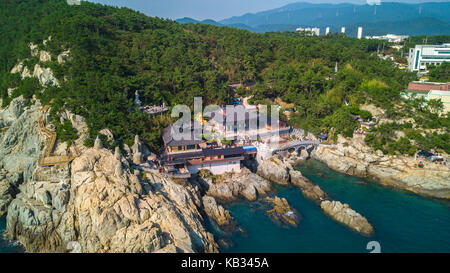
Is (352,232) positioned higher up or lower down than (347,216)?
lower down

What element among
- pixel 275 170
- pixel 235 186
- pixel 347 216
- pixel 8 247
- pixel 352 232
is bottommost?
pixel 8 247

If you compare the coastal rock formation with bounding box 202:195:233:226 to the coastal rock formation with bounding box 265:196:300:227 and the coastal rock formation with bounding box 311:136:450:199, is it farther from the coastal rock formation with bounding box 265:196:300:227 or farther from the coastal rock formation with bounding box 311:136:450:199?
the coastal rock formation with bounding box 311:136:450:199

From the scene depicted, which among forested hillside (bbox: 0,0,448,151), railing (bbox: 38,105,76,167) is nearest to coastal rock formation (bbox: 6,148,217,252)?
railing (bbox: 38,105,76,167)

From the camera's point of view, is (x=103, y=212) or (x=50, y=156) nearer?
(x=103, y=212)

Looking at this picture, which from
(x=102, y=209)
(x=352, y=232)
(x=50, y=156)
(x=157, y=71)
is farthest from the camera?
(x=157, y=71)

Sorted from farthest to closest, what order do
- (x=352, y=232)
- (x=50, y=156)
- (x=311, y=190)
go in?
(x=311, y=190), (x=50, y=156), (x=352, y=232)

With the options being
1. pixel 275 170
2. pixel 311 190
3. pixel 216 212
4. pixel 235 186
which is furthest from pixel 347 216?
pixel 216 212

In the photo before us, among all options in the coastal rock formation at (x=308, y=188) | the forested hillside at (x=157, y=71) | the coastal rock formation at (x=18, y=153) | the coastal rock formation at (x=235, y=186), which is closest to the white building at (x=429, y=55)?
the forested hillside at (x=157, y=71)

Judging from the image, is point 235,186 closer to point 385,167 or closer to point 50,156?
point 50,156

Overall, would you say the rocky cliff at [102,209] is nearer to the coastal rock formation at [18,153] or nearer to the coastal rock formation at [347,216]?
the coastal rock formation at [18,153]
